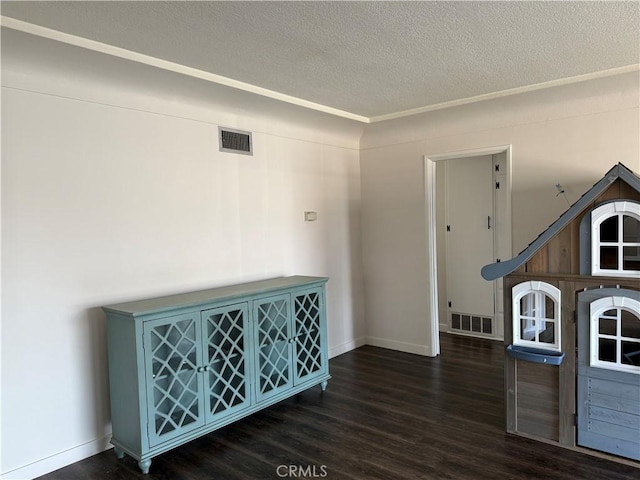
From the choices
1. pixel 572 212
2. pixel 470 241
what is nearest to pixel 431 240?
pixel 470 241

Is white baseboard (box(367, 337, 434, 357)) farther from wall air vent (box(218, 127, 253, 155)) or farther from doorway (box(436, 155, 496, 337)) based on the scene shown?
wall air vent (box(218, 127, 253, 155))

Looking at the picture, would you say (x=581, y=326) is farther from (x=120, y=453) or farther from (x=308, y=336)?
(x=120, y=453)

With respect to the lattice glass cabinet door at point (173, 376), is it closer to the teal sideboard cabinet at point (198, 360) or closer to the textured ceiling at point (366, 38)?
the teal sideboard cabinet at point (198, 360)

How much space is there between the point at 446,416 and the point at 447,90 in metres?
2.57

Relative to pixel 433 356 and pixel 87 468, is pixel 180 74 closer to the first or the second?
pixel 87 468

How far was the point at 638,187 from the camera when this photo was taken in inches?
99.0

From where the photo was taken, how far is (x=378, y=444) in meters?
2.98

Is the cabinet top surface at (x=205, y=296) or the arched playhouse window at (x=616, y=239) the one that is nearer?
the arched playhouse window at (x=616, y=239)

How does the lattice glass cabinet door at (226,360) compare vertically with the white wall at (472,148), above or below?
below

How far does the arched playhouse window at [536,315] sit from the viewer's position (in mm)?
2850

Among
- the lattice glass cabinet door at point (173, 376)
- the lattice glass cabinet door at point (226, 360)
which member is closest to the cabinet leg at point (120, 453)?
the lattice glass cabinet door at point (173, 376)

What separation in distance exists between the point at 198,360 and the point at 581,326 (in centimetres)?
244

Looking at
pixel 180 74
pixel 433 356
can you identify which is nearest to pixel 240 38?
pixel 180 74

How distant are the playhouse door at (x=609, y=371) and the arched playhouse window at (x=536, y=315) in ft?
0.46
